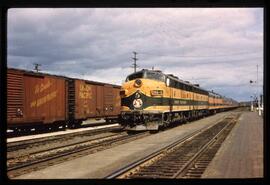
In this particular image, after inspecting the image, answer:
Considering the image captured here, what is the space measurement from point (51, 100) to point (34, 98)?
7.51ft

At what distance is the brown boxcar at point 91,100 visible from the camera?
28906mm

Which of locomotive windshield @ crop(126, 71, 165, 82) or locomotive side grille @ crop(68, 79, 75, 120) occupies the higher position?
locomotive windshield @ crop(126, 71, 165, 82)

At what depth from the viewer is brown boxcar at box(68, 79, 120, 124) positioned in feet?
94.8

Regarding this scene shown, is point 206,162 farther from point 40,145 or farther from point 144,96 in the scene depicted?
point 144,96

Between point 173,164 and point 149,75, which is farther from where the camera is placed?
point 149,75

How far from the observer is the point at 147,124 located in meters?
23.4

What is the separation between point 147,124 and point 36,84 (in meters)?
7.18

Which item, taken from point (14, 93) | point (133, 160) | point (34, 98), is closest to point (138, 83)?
point (34, 98)

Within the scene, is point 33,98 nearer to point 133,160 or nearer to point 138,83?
point 138,83

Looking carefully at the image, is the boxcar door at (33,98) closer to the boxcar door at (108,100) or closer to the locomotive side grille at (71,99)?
Result: the locomotive side grille at (71,99)

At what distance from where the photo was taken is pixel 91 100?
31.9m

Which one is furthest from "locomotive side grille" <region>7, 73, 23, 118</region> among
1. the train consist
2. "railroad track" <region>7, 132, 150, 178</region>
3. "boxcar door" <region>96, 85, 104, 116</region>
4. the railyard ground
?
"boxcar door" <region>96, 85, 104, 116</region>

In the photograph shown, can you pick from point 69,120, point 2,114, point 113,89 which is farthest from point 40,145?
point 113,89

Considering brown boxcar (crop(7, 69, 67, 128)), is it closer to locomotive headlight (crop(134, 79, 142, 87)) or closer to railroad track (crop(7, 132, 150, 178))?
railroad track (crop(7, 132, 150, 178))
